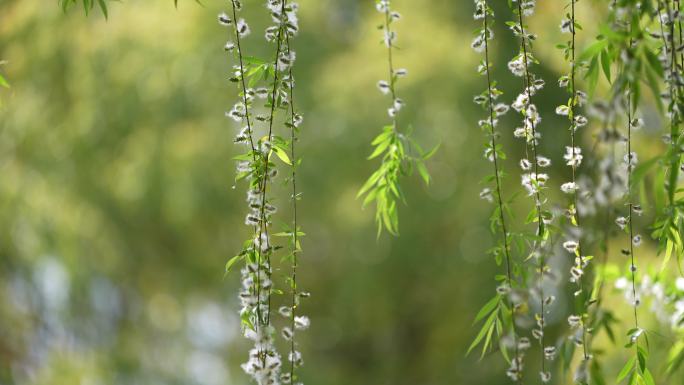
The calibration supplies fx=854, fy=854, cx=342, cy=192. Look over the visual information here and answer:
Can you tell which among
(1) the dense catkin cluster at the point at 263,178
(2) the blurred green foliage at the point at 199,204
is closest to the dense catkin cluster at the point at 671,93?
(1) the dense catkin cluster at the point at 263,178

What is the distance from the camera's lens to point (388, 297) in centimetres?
439

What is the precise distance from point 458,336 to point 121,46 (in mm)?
2258

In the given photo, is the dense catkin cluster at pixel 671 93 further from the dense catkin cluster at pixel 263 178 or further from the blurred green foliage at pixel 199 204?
the blurred green foliage at pixel 199 204

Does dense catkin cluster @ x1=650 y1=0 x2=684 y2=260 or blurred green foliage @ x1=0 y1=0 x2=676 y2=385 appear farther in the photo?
blurred green foliage @ x1=0 y1=0 x2=676 y2=385

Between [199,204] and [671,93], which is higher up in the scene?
[199,204]

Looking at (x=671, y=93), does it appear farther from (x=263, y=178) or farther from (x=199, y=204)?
(x=199, y=204)

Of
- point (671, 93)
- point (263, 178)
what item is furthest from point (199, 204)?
point (671, 93)

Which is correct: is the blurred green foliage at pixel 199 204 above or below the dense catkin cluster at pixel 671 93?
above

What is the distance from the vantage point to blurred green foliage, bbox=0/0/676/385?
406 cm

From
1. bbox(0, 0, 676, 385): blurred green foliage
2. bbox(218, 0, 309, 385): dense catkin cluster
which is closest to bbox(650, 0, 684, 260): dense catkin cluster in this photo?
bbox(218, 0, 309, 385): dense catkin cluster

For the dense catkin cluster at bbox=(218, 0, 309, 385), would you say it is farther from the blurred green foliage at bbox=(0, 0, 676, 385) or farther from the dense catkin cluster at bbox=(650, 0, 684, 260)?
the blurred green foliage at bbox=(0, 0, 676, 385)

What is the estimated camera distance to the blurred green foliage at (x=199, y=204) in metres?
4.06

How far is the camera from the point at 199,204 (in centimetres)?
420

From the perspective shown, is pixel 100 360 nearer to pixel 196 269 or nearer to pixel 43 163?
pixel 196 269
